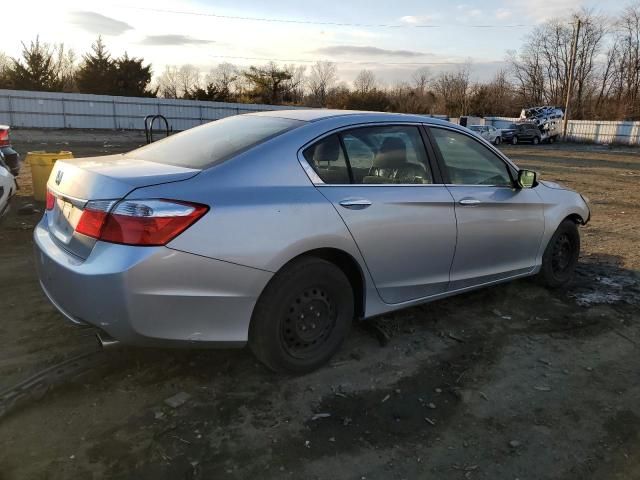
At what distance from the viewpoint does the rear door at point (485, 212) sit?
3.95 meters

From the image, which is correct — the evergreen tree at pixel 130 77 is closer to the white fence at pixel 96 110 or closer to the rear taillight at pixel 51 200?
the white fence at pixel 96 110

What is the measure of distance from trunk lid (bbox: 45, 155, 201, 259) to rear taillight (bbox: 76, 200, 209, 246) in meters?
0.08

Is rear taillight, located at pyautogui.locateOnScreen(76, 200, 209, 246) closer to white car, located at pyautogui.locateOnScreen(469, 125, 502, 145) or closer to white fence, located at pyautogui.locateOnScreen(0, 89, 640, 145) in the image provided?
white fence, located at pyautogui.locateOnScreen(0, 89, 640, 145)

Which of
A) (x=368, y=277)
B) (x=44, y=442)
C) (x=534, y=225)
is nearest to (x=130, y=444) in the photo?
(x=44, y=442)

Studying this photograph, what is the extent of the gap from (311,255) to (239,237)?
0.54 metres

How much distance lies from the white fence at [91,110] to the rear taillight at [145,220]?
29.6m

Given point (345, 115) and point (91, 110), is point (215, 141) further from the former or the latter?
point (91, 110)

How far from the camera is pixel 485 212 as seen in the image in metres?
4.07

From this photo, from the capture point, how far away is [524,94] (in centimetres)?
6328

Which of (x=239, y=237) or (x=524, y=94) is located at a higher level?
(x=524, y=94)

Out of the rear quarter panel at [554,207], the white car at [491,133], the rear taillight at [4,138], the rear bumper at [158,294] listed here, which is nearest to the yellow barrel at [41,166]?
the rear taillight at [4,138]

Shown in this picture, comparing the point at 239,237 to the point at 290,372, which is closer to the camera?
the point at 239,237

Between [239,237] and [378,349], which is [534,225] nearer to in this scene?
[378,349]

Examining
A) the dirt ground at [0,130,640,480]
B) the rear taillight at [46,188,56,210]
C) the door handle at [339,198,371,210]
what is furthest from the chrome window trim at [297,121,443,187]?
the rear taillight at [46,188,56,210]
